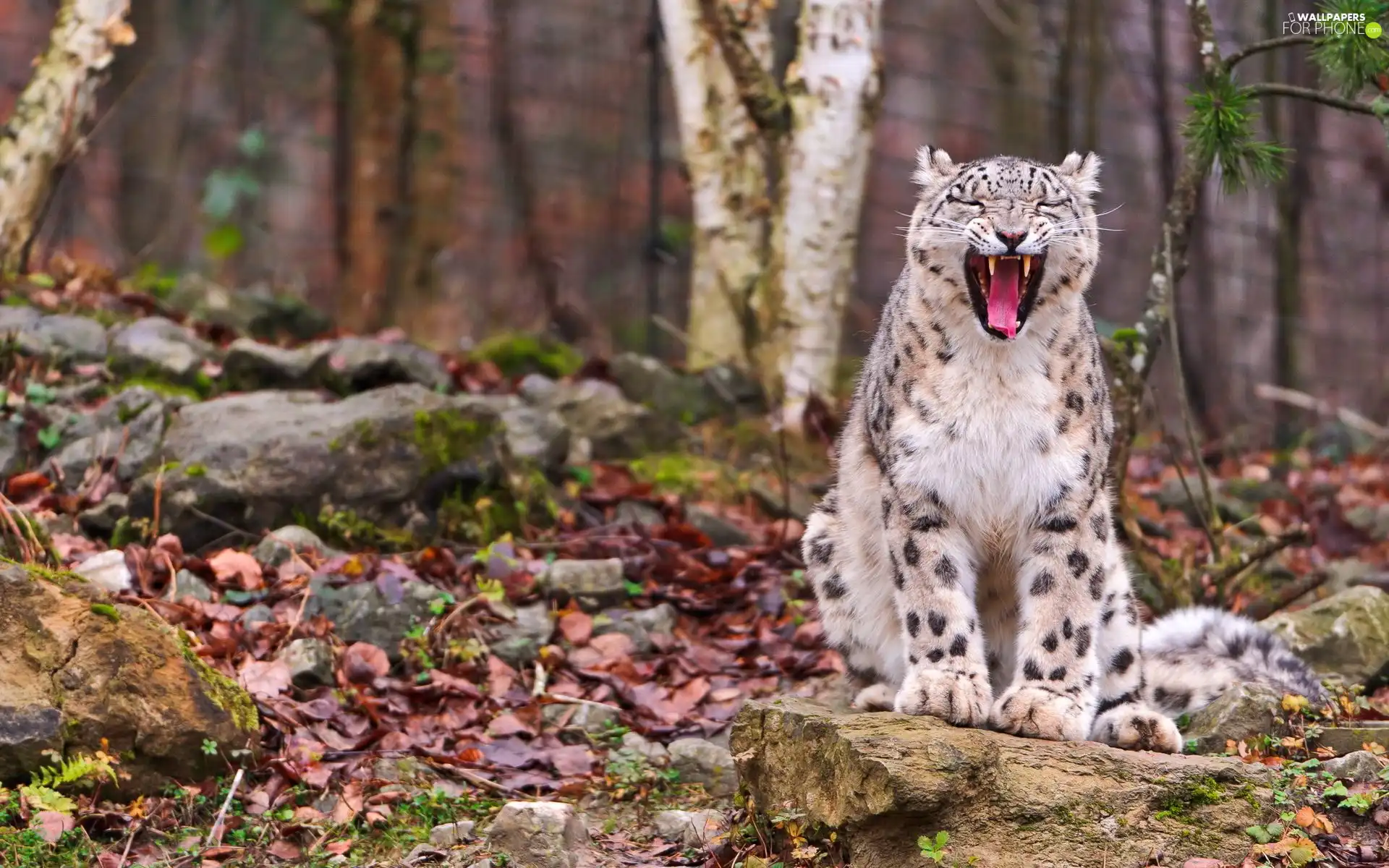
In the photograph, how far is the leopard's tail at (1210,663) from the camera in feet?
19.3

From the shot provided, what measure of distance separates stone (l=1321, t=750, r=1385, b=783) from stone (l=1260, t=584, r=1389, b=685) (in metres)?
1.39

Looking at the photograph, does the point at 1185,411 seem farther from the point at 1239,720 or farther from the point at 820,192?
the point at 820,192

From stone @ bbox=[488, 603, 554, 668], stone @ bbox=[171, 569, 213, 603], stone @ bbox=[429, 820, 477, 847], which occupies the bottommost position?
stone @ bbox=[429, 820, 477, 847]

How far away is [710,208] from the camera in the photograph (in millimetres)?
10328

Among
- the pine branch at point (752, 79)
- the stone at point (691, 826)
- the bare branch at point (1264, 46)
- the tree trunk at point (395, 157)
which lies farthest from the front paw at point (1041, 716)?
the tree trunk at point (395, 157)

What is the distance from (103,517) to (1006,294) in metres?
4.17

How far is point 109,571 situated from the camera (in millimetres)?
6438

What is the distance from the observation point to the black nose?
4.91m

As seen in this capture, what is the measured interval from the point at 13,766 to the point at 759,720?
2.37 m

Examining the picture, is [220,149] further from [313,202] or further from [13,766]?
[13,766]

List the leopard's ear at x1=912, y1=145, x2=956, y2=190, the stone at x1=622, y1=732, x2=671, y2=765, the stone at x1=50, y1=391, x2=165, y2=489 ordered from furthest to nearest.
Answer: the stone at x1=50, y1=391, x2=165, y2=489 < the stone at x1=622, y1=732, x2=671, y2=765 < the leopard's ear at x1=912, y1=145, x2=956, y2=190

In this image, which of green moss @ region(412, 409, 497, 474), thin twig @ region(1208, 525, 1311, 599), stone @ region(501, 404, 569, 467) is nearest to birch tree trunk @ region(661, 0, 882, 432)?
stone @ region(501, 404, 569, 467)

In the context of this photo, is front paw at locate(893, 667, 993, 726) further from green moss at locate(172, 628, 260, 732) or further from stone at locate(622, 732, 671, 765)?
green moss at locate(172, 628, 260, 732)

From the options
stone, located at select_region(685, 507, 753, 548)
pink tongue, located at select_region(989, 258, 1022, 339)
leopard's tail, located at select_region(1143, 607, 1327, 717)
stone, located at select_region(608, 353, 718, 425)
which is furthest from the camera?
stone, located at select_region(608, 353, 718, 425)
